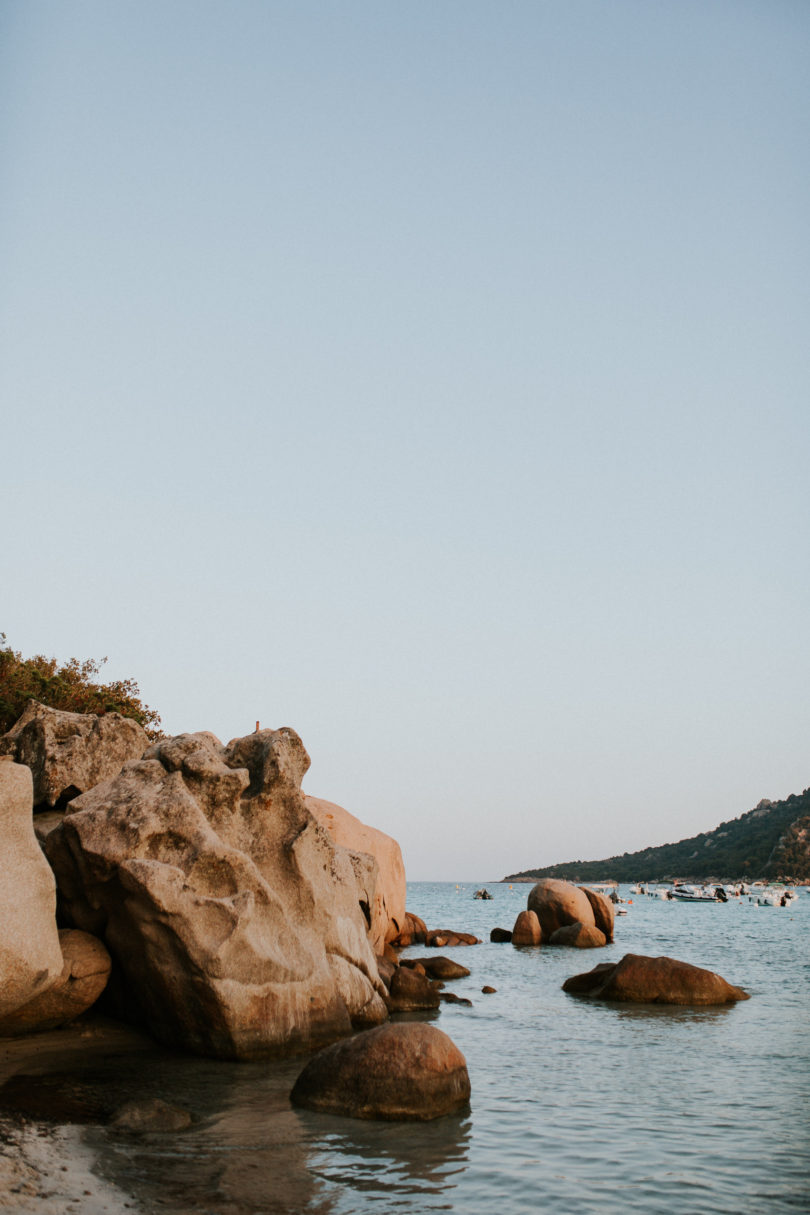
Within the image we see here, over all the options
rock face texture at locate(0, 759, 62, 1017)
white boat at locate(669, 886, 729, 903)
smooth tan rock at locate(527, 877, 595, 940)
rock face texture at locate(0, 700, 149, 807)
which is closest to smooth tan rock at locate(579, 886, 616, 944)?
smooth tan rock at locate(527, 877, 595, 940)

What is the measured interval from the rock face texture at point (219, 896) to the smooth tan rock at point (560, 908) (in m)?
28.4

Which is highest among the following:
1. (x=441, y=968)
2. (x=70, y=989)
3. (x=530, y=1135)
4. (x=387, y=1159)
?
(x=70, y=989)


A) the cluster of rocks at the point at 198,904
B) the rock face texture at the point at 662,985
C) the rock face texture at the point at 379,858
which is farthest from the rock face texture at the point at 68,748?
the rock face texture at the point at 662,985

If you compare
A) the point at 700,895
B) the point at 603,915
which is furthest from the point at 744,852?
the point at 603,915

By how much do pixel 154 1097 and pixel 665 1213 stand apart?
6.72 meters

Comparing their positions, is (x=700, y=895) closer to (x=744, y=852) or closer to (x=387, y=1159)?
(x=744, y=852)

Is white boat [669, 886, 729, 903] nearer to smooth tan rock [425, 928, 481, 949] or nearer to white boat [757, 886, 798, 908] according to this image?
white boat [757, 886, 798, 908]

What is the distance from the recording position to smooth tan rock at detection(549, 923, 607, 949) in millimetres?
43812

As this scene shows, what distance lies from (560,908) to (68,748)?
1225 inches

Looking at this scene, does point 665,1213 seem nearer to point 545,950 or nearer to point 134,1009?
point 134,1009

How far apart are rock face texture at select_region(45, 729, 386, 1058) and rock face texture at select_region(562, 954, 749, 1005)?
324 inches

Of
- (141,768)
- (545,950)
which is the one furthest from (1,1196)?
(545,950)

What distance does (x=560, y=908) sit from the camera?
1815 inches

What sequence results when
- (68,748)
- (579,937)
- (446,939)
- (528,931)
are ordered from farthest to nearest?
(446,939) < (528,931) < (579,937) < (68,748)
